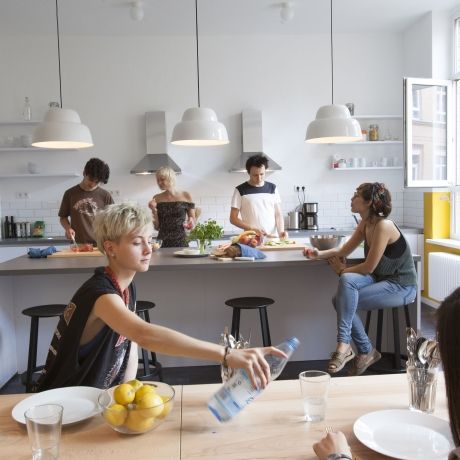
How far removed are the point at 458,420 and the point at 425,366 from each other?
1.24 feet

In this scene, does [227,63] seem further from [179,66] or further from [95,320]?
[95,320]

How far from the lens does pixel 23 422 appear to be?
1250 mm

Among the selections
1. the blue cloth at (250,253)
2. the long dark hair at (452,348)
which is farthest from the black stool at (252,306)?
the long dark hair at (452,348)

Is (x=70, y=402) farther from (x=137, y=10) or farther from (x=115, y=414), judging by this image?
(x=137, y=10)

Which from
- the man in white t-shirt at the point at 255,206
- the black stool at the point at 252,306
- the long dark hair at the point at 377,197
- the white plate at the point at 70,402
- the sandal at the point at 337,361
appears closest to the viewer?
the white plate at the point at 70,402

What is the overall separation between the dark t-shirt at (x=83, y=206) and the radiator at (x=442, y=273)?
352 centimetres

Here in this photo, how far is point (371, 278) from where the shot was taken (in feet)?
11.1

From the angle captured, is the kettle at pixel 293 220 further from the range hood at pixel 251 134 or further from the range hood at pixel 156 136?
the range hood at pixel 156 136

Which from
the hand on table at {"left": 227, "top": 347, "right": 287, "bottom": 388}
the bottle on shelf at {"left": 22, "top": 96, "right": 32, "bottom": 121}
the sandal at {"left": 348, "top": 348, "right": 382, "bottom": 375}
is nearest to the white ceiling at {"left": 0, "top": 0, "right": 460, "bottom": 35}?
the bottle on shelf at {"left": 22, "top": 96, "right": 32, "bottom": 121}

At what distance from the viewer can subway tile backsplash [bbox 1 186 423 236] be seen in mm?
6348

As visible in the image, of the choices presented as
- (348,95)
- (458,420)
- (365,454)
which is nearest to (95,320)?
(365,454)

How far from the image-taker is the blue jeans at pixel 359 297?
10.7 ft

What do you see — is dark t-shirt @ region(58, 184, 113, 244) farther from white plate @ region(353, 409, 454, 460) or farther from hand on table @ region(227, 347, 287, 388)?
white plate @ region(353, 409, 454, 460)

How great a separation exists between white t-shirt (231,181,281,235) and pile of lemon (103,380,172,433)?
386cm
